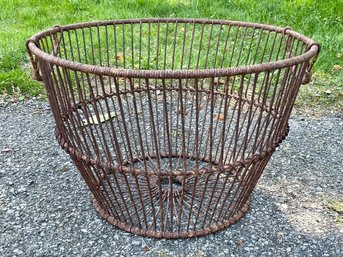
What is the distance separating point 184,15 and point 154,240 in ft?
7.98

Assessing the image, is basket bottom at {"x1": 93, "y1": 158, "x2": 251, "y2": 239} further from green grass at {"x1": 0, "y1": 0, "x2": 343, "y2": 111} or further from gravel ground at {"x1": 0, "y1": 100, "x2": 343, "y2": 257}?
green grass at {"x1": 0, "y1": 0, "x2": 343, "y2": 111}

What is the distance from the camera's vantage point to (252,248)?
1607 millimetres

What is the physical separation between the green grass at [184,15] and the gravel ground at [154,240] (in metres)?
0.76

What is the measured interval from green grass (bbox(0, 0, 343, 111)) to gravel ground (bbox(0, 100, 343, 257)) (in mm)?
761

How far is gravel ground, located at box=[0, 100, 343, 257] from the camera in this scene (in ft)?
5.27

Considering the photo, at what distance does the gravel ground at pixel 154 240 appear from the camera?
5.27 feet

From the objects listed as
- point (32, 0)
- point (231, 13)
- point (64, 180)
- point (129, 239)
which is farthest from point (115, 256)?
point (32, 0)

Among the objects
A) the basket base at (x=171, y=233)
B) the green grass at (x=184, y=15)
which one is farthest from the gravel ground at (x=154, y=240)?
the green grass at (x=184, y=15)

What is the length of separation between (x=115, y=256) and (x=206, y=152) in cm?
76

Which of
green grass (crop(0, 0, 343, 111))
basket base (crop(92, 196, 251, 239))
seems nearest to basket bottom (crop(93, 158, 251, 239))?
basket base (crop(92, 196, 251, 239))

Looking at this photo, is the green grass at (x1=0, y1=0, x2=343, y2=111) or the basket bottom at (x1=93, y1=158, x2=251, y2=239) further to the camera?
the green grass at (x1=0, y1=0, x2=343, y2=111)

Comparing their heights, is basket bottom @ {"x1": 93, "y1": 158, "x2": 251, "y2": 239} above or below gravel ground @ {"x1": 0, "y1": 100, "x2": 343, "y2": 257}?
above

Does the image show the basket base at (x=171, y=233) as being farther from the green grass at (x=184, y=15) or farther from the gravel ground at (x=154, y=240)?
the green grass at (x=184, y=15)

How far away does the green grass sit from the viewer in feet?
9.91
